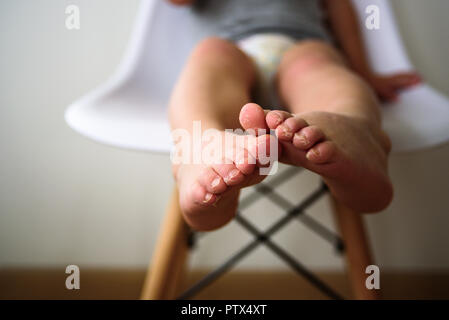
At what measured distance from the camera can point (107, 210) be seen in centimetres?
81

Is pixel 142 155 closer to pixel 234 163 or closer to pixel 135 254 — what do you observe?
pixel 135 254

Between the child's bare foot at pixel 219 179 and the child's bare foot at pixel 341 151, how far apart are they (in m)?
0.02

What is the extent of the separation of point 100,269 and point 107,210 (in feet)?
0.44

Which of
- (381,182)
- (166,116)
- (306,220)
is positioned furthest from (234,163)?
(306,220)

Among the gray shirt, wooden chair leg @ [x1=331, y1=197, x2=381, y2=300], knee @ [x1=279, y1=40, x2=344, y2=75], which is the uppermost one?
the gray shirt

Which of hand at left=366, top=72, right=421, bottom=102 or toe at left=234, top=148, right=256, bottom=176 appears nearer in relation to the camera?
toe at left=234, top=148, right=256, bottom=176

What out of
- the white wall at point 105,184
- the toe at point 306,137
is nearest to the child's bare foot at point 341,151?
the toe at point 306,137

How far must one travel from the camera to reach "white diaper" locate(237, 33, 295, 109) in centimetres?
43

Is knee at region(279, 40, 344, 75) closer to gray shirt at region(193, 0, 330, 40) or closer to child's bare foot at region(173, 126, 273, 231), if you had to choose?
gray shirt at region(193, 0, 330, 40)

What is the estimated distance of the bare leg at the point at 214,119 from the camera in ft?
0.76

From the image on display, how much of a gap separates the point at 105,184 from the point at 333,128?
65cm

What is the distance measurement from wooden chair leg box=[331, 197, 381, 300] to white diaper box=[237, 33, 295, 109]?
0.24m

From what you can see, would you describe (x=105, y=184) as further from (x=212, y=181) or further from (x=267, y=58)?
(x=212, y=181)

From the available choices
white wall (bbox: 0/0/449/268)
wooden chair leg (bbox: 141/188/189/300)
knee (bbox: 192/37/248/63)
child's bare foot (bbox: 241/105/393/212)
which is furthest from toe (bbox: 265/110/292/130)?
white wall (bbox: 0/0/449/268)
